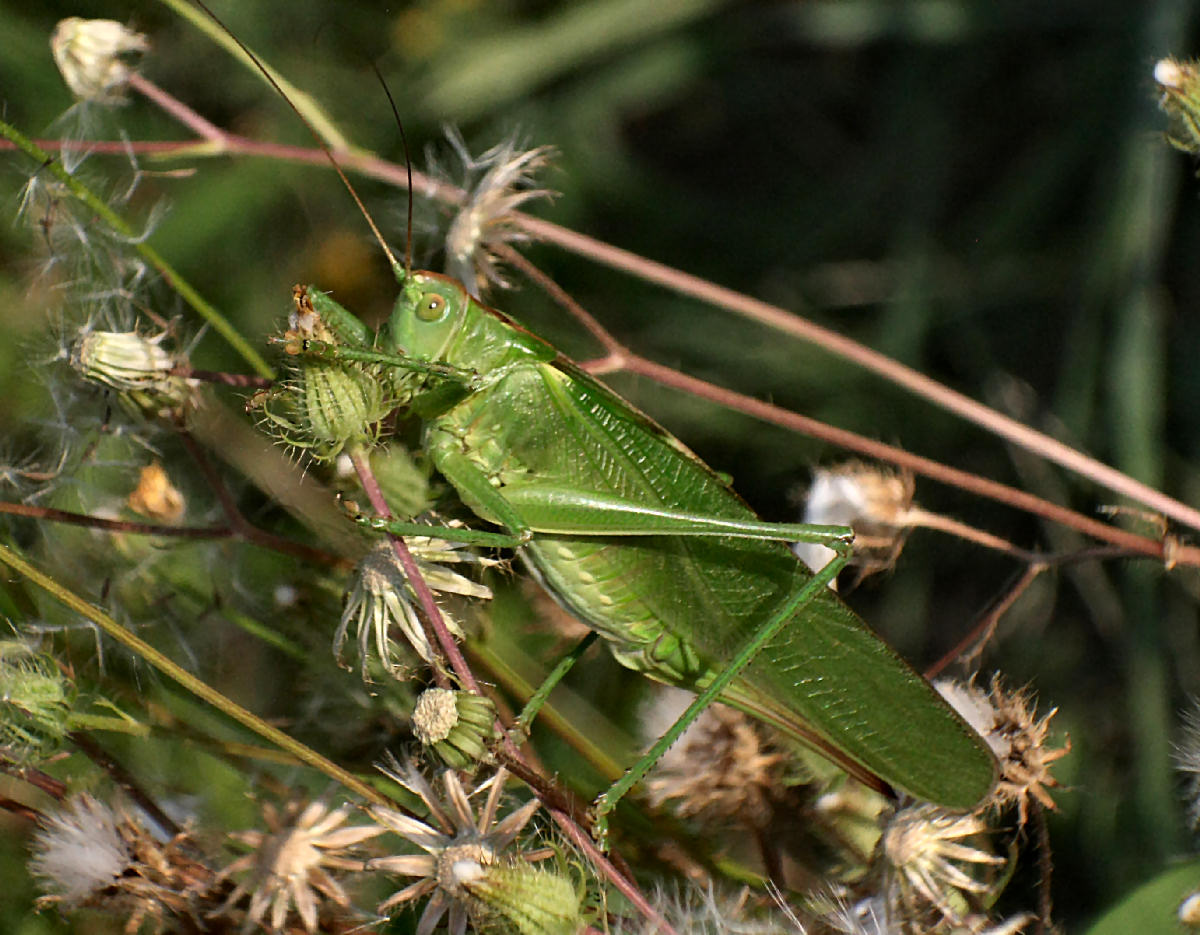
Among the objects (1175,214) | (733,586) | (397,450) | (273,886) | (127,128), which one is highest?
(1175,214)

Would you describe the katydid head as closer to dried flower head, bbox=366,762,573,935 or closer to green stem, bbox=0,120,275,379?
green stem, bbox=0,120,275,379

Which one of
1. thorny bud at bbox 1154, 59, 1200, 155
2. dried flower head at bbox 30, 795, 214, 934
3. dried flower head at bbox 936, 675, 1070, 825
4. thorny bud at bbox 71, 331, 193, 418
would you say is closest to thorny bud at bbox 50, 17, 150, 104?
thorny bud at bbox 71, 331, 193, 418

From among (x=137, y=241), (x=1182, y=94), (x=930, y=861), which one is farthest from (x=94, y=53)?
(x=930, y=861)

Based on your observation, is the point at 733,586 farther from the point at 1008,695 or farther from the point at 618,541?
the point at 1008,695

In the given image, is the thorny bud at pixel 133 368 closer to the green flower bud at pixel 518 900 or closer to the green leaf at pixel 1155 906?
the green flower bud at pixel 518 900

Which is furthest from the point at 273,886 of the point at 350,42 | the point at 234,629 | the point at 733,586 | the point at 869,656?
the point at 350,42

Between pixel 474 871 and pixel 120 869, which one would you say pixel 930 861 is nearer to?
pixel 474 871
